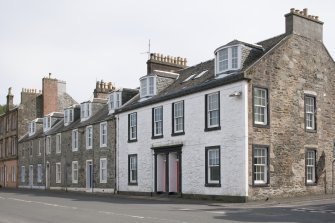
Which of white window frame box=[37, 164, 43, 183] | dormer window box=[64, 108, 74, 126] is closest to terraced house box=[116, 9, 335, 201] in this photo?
dormer window box=[64, 108, 74, 126]

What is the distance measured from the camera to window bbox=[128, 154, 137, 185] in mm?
33875

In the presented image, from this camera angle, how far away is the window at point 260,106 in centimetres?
2530

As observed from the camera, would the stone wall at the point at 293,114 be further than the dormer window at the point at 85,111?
No

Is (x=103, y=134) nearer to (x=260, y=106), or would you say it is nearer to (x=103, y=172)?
(x=103, y=172)

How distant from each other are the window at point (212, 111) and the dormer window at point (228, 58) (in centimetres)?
144

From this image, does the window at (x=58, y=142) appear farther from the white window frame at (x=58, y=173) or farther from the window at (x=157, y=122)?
the window at (x=157, y=122)

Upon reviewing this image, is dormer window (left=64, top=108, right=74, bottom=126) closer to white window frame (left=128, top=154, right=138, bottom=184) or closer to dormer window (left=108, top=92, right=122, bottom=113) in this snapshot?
dormer window (left=108, top=92, right=122, bottom=113)

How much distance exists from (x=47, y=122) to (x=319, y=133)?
3226cm

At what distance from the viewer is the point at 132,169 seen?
34.2 m

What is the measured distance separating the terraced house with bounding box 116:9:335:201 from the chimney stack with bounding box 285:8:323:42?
2.3 inches

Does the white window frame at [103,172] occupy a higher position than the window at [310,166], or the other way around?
the window at [310,166]

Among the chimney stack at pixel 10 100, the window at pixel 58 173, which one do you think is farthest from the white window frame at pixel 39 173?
the chimney stack at pixel 10 100

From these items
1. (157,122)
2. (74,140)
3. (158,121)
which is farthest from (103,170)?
(158,121)

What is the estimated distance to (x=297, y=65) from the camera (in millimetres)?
27578
